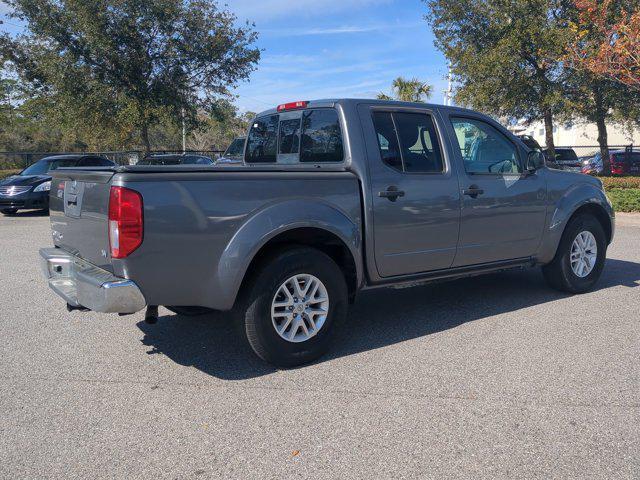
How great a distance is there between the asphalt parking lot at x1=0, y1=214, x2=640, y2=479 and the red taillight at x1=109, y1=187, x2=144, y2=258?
3.38ft

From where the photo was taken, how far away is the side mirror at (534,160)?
18.1 ft

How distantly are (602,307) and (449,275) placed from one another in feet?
6.11

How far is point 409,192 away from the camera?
4641mm

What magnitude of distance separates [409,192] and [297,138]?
3.99 ft

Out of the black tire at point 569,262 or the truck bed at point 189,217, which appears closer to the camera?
the truck bed at point 189,217

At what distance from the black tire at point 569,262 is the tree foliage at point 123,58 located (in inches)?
601

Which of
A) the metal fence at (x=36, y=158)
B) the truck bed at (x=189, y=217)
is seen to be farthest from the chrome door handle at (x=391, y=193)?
the metal fence at (x=36, y=158)

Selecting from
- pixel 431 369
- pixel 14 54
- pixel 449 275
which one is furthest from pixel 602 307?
pixel 14 54

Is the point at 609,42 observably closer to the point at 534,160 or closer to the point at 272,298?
the point at 534,160

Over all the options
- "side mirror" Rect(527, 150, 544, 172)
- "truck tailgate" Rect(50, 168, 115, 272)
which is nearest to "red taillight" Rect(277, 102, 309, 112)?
"truck tailgate" Rect(50, 168, 115, 272)

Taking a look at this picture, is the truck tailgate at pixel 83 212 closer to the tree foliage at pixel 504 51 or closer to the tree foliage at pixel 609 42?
the tree foliage at pixel 609 42

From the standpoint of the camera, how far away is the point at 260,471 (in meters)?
2.81

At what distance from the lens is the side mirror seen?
5527mm

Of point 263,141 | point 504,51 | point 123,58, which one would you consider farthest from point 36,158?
point 263,141
